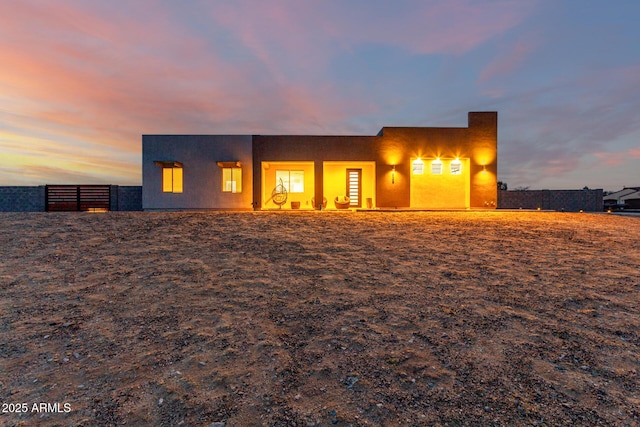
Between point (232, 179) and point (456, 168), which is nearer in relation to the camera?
point (232, 179)

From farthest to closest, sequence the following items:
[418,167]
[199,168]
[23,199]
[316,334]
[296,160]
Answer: [23,199], [418,167], [199,168], [296,160], [316,334]

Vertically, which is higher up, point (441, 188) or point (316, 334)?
point (441, 188)

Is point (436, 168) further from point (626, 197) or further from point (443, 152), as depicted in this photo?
point (626, 197)

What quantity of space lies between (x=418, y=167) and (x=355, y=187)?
3.43 metres

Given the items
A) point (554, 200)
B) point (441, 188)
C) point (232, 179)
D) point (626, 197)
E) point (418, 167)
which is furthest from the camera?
point (626, 197)

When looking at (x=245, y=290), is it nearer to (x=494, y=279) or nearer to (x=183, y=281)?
(x=183, y=281)

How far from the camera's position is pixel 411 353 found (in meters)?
2.64

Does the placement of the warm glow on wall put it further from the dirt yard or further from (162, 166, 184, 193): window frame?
(162, 166, 184, 193): window frame

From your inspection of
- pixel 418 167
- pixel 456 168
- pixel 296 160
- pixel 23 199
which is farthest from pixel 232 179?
pixel 23 199

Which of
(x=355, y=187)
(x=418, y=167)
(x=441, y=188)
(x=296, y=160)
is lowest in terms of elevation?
(x=441, y=188)

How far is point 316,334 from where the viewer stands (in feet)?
9.71

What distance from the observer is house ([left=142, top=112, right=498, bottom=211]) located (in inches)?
557

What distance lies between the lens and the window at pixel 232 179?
14.4 meters

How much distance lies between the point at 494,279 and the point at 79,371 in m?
5.09
